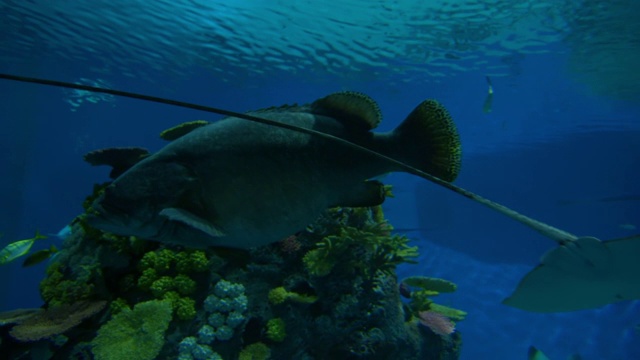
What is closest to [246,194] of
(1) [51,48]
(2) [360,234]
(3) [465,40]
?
(2) [360,234]

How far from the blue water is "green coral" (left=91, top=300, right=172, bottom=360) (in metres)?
14.2

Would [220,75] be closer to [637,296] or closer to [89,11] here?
[89,11]

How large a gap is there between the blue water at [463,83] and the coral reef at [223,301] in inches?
481

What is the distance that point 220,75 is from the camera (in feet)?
83.9

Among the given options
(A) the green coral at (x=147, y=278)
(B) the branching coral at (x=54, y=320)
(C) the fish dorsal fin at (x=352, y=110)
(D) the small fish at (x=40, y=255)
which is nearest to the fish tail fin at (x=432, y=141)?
(C) the fish dorsal fin at (x=352, y=110)

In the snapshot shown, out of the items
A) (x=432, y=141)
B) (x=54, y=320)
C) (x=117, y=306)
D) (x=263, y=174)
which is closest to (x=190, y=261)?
(x=117, y=306)

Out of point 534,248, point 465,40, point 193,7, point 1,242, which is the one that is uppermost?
point 465,40

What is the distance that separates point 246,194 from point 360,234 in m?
2.62

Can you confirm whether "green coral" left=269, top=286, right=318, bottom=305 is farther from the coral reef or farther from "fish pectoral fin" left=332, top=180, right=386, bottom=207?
"fish pectoral fin" left=332, top=180, right=386, bottom=207

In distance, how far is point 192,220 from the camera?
1.94 meters

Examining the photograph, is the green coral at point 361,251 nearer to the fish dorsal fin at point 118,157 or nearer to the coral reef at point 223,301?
the coral reef at point 223,301

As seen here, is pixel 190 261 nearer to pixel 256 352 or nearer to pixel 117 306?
pixel 117 306

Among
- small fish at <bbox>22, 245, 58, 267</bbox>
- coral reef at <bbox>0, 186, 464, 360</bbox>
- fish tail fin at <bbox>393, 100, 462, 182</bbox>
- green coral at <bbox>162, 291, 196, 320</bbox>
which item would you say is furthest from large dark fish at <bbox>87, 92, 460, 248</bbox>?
small fish at <bbox>22, 245, 58, 267</bbox>

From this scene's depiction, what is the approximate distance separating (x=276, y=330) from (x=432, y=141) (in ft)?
9.64
